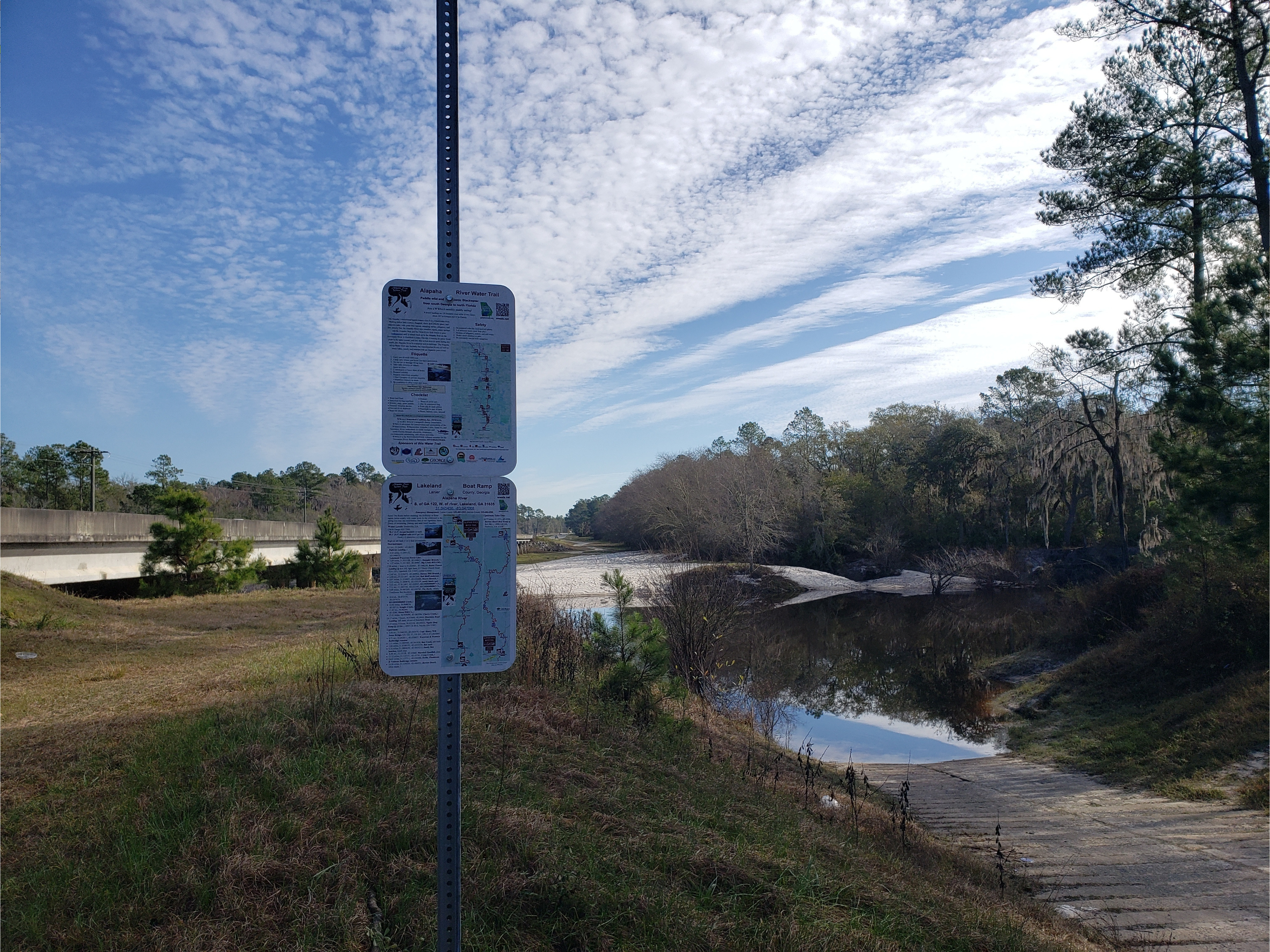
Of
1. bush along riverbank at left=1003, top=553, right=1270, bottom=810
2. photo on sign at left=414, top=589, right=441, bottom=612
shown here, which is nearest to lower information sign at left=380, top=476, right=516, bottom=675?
photo on sign at left=414, top=589, right=441, bottom=612

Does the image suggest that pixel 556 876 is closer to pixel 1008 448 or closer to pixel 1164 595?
pixel 1164 595

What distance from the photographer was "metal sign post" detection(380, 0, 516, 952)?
2.51 m

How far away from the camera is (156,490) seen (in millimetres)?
38094

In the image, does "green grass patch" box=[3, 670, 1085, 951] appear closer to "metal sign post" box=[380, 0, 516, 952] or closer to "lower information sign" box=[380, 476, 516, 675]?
"metal sign post" box=[380, 0, 516, 952]

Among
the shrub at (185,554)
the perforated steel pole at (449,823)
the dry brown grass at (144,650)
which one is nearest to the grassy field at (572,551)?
the shrub at (185,554)

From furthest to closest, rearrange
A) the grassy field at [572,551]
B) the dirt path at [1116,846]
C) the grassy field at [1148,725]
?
1. the grassy field at [572,551]
2. the grassy field at [1148,725]
3. the dirt path at [1116,846]

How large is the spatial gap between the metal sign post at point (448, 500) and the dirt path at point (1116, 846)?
17.0 ft

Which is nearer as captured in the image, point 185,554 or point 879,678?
point 879,678

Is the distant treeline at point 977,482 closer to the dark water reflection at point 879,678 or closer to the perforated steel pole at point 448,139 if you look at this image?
the dark water reflection at point 879,678

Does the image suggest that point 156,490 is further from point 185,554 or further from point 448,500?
point 448,500

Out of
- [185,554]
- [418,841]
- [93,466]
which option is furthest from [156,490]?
[418,841]

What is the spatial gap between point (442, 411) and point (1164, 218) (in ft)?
62.2

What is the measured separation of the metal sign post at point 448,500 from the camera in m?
2.51

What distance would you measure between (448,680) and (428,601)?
0.32 metres
